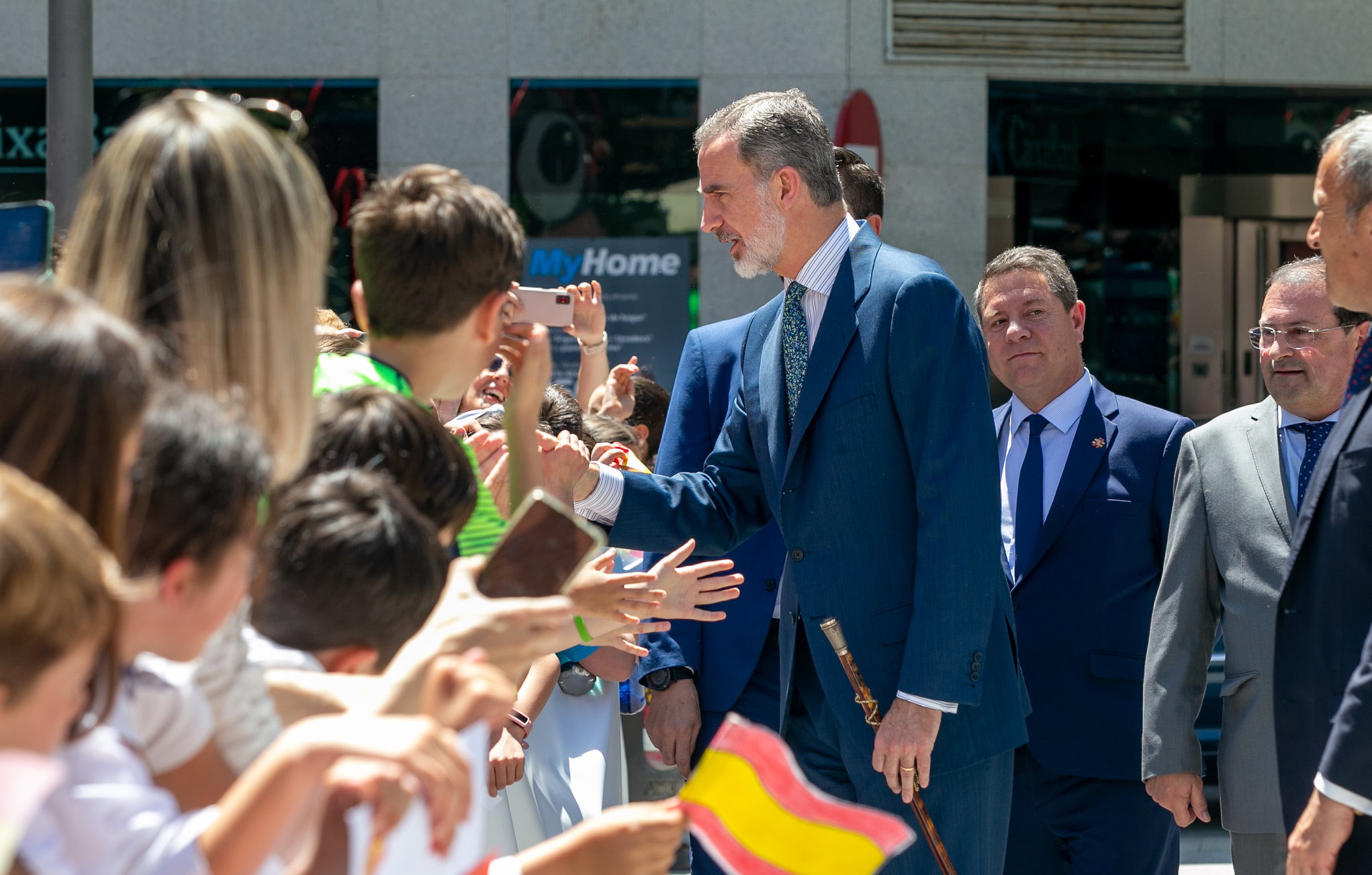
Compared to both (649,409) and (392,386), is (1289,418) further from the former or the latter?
(649,409)

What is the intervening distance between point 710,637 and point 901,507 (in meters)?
1.09

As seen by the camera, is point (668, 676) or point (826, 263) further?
point (668, 676)

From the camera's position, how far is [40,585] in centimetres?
118

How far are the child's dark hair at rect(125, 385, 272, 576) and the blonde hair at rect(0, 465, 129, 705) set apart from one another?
0.59 feet

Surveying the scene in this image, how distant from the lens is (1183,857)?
5816mm

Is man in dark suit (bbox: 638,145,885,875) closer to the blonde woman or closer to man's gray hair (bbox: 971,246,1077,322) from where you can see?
man's gray hair (bbox: 971,246,1077,322)

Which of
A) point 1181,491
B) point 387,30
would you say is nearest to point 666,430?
point 1181,491

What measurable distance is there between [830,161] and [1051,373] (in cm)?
117

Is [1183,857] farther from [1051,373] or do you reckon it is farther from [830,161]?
[830,161]

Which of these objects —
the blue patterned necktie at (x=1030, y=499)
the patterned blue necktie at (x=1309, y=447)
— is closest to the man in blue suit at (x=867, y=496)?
the blue patterned necktie at (x=1030, y=499)

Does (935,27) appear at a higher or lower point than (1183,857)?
higher

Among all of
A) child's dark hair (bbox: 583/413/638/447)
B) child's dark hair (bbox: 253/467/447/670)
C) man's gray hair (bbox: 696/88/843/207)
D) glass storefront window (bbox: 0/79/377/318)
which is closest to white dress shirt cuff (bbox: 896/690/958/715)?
man's gray hair (bbox: 696/88/843/207)

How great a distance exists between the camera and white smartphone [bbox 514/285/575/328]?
2.60m

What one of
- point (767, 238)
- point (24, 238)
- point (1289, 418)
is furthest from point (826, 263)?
point (24, 238)
